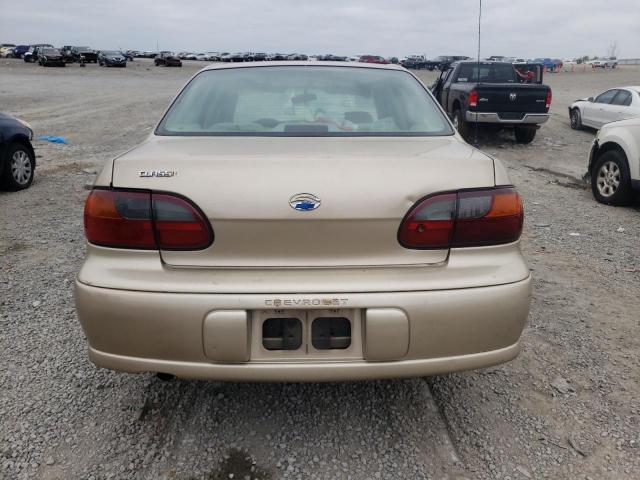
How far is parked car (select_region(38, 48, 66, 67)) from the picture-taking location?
1826 inches

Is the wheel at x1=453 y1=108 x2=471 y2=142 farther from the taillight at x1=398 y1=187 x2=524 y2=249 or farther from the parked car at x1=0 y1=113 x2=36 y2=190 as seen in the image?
the taillight at x1=398 y1=187 x2=524 y2=249

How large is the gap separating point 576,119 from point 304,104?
13813 millimetres

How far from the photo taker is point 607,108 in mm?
13188

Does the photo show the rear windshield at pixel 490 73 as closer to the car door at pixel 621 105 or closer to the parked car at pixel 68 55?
the car door at pixel 621 105

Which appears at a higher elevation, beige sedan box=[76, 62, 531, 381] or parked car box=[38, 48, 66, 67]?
parked car box=[38, 48, 66, 67]

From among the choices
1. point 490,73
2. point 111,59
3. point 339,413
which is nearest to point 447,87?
point 490,73

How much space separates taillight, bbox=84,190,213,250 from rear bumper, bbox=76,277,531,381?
0.65 ft

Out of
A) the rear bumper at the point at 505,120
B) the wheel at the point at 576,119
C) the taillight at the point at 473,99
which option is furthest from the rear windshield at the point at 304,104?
the wheel at the point at 576,119

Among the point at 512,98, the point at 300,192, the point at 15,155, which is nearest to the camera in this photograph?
the point at 300,192

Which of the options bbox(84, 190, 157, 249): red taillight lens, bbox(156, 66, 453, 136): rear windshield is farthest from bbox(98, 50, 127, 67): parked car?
bbox(84, 190, 157, 249): red taillight lens

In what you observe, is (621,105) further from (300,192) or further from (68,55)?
(68,55)

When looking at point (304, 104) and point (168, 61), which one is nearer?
point (304, 104)

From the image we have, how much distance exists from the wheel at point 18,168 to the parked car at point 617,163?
779 cm

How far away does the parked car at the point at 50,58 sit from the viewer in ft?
152
